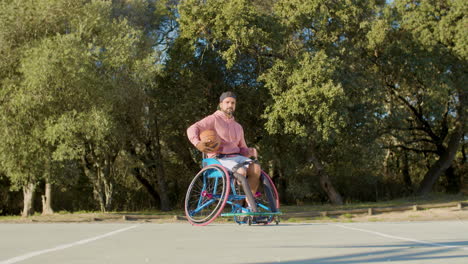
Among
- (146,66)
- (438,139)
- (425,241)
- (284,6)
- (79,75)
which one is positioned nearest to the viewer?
(425,241)

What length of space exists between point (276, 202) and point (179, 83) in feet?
69.8

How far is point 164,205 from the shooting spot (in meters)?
28.7

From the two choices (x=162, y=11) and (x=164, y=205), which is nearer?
(x=162, y=11)

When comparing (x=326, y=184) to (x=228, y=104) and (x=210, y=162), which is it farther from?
(x=210, y=162)

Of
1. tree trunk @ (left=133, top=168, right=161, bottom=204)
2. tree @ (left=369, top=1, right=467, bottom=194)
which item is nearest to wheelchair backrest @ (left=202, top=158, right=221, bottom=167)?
tree @ (left=369, top=1, right=467, bottom=194)

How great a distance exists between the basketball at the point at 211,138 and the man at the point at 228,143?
0.12 ft

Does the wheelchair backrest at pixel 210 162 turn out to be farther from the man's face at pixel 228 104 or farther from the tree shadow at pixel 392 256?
the tree shadow at pixel 392 256

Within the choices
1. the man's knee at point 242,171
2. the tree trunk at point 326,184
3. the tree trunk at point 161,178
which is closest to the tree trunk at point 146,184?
the tree trunk at point 161,178

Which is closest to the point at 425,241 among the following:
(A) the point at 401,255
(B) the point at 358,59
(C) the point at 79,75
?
(A) the point at 401,255

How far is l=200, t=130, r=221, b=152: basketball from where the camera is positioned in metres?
6.19

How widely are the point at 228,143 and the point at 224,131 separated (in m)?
0.16

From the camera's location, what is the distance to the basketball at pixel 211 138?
6.19m

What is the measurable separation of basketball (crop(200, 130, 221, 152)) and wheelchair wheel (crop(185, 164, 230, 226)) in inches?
10.0

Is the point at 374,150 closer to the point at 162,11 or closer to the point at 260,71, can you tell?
the point at 260,71
